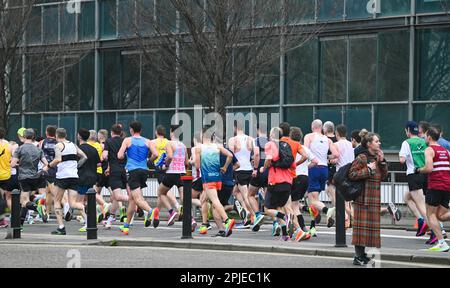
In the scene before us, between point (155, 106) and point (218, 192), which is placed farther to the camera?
point (155, 106)

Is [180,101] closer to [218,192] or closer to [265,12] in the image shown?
[265,12]

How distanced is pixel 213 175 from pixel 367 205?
5181mm

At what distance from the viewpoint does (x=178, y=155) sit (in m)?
22.3

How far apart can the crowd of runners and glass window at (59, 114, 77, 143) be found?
1336 cm

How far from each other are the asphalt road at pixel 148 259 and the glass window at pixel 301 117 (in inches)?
617

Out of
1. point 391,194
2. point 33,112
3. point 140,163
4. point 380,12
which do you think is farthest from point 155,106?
point 140,163

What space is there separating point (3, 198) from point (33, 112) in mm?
16075

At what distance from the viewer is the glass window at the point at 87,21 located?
37375 millimetres

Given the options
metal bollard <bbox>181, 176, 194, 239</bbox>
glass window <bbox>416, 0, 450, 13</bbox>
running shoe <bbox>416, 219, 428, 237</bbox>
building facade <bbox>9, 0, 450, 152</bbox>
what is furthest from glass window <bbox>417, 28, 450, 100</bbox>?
metal bollard <bbox>181, 176, 194, 239</bbox>

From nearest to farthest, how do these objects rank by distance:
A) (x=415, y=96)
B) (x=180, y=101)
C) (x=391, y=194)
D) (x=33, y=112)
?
(x=391, y=194) → (x=415, y=96) → (x=180, y=101) → (x=33, y=112)

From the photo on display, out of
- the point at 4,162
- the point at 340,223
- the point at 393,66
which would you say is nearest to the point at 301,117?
the point at 393,66

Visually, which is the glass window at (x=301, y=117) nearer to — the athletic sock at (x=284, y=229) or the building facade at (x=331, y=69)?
the building facade at (x=331, y=69)

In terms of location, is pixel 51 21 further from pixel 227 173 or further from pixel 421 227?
pixel 421 227

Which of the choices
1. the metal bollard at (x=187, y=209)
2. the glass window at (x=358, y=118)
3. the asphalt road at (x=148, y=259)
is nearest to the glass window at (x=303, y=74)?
the glass window at (x=358, y=118)
